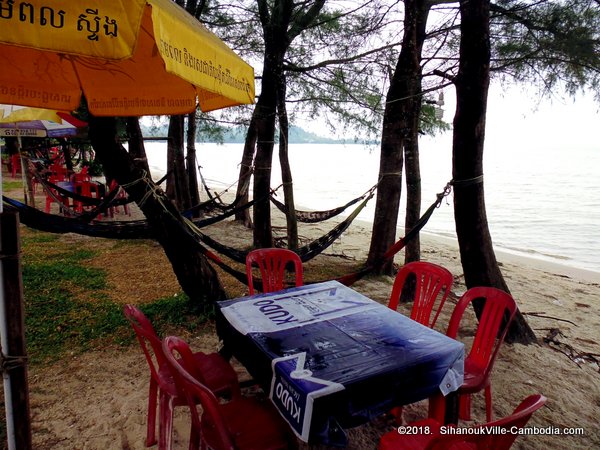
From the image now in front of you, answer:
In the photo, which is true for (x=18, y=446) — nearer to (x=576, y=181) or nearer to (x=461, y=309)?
(x=461, y=309)

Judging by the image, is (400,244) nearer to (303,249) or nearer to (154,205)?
(303,249)

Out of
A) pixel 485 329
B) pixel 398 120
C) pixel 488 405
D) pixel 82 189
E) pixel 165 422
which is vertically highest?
pixel 398 120

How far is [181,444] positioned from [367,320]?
953 millimetres

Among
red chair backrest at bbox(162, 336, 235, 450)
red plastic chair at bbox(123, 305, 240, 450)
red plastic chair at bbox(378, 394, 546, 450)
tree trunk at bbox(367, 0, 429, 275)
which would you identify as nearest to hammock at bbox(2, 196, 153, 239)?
red plastic chair at bbox(123, 305, 240, 450)

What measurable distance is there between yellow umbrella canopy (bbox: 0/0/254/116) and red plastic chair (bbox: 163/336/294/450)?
949 mm

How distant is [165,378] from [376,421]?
3.26 feet

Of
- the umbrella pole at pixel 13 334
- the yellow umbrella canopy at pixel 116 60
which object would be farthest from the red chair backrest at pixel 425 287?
the umbrella pole at pixel 13 334

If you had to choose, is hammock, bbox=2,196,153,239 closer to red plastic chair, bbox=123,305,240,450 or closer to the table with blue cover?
red plastic chair, bbox=123,305,240,450

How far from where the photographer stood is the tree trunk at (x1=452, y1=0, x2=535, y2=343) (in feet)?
8.21

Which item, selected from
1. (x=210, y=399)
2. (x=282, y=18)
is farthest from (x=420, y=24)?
(x=210, y=399)

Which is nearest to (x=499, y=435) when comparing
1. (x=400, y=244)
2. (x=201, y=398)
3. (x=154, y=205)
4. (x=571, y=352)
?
(x=201, y=398)

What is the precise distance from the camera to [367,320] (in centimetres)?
158

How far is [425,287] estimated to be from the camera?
2.22 m

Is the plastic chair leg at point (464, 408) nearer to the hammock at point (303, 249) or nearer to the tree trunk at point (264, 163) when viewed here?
the hammock at point (303, 249)
